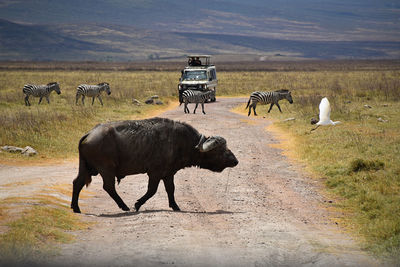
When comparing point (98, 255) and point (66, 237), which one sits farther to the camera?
point (66, 237)

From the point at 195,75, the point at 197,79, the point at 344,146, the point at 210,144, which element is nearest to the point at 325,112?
the point at 344,146

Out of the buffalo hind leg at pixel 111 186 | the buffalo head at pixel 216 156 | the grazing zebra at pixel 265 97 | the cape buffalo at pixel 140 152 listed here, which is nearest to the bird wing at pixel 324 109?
the buffalo head at pixel 216 156

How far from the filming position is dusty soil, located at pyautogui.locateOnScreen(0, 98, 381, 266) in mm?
7234

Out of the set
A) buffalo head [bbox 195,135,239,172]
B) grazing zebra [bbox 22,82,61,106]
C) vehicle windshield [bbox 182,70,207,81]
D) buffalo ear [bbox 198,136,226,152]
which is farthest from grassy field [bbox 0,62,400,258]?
vehicle windshield [bbox 182,70,207,81]

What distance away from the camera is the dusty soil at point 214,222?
23.7 feet

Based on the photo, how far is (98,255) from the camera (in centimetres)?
720

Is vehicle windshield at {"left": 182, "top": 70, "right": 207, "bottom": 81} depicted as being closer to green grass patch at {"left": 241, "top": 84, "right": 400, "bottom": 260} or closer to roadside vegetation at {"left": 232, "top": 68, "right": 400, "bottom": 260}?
roadside vegetation at {"left": 232, "top": 68, "right": 400, "bottom": 260}

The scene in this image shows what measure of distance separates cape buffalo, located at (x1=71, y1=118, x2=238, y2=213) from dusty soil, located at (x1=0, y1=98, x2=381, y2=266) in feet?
→ 1.82

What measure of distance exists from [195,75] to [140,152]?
2722 cm

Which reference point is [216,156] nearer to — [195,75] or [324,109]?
[324,109]

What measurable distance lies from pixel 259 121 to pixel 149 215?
730 inches

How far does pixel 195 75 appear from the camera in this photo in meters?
36.9

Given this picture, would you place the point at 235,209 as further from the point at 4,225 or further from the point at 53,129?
the point at 53,129

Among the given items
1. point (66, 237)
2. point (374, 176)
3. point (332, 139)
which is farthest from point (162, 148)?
point (332, 139)
